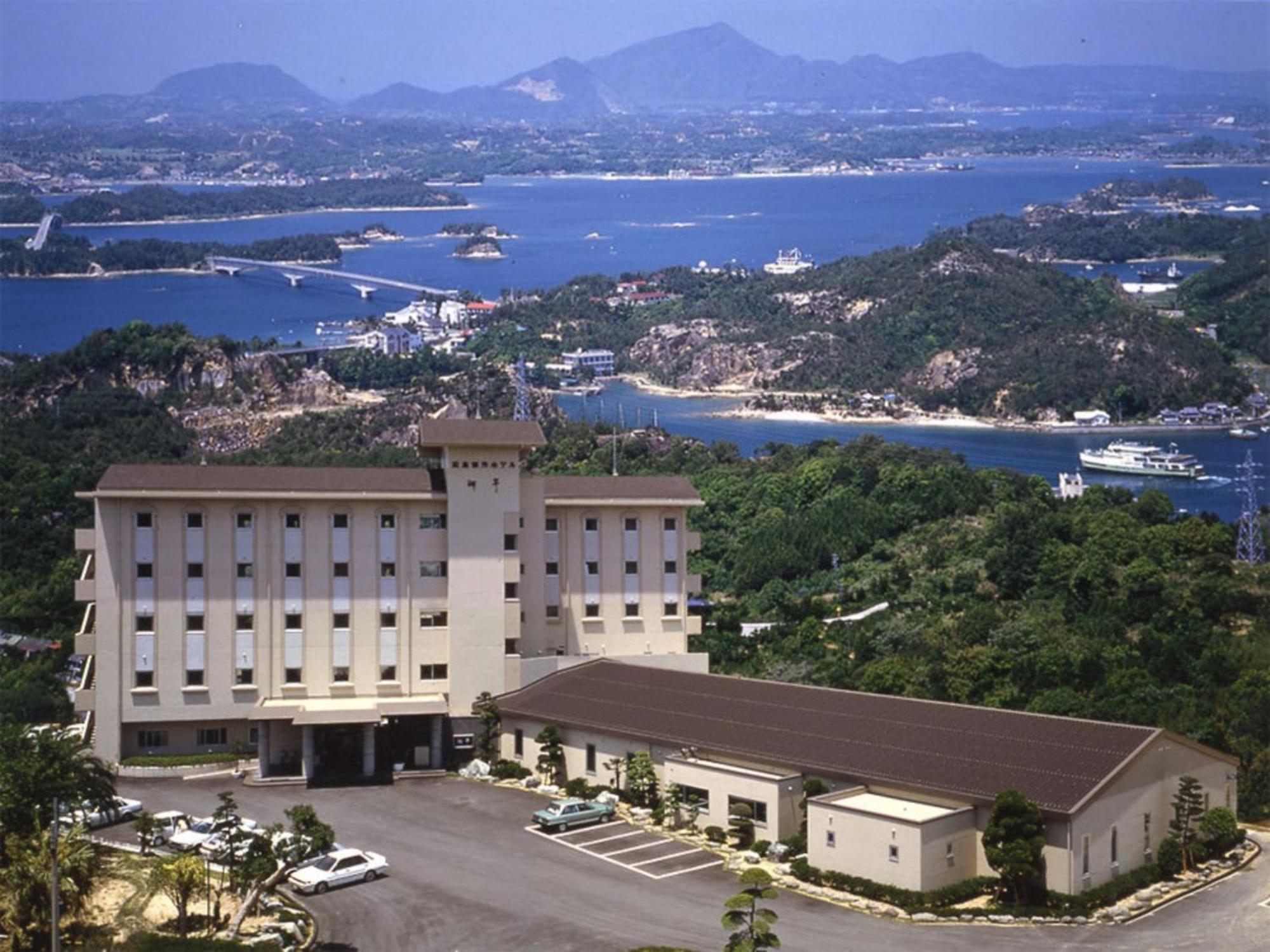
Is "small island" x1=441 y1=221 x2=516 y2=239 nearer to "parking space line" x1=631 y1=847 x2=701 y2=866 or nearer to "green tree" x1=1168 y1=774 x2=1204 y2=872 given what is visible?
"parking space line" x1=631 y1=847 x2=701 y2=866

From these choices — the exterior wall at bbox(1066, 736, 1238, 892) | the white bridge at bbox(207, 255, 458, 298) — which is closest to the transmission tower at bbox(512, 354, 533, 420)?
the exterior wall at bbox(1066, 736, 1238, 892)

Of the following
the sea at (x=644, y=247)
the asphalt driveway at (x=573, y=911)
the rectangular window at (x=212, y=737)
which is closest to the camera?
the asphalt driveway at (x=573, y=911)

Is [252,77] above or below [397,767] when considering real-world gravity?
above

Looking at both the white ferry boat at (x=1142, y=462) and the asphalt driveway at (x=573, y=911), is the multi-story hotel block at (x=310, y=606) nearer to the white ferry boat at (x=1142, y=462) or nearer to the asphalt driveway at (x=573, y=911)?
the asphalt driveway at (x=573, y=911)

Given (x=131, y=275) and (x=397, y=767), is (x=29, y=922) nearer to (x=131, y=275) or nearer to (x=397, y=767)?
(x=397, y=767)

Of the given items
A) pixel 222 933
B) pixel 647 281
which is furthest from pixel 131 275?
pixel 222 933

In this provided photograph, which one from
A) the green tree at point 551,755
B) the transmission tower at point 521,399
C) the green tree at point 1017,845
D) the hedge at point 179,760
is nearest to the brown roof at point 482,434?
the green tree at point 551,755
